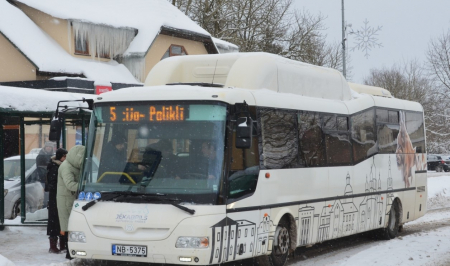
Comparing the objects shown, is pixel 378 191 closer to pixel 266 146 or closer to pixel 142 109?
pixel 266 146

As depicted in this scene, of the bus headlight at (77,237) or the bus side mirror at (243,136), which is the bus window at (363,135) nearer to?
the bus side mirror at (243,136)

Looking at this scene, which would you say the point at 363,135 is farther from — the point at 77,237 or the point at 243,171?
the point at 77,237

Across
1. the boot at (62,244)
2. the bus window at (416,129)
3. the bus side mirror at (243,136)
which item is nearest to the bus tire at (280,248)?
the bus side mirror at (243,136)

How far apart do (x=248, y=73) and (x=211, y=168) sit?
7.33 feet

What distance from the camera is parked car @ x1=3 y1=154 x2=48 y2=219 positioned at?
1566cm

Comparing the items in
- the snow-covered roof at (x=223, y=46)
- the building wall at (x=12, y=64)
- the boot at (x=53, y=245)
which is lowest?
the boot at (x=53, y=245)

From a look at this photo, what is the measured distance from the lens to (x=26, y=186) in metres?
15.8

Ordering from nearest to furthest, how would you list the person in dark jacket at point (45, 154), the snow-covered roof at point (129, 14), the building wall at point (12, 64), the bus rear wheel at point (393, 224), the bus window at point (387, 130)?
the person in dark jacket at point (45, 154), the bus window at point (387, 130), the bus rear wheel at point (393, 224), the building wall at point (12, 64), the snow-covered roof at point (129, 14)

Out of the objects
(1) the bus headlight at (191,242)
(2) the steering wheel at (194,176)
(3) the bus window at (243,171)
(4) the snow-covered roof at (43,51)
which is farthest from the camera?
(4) the snow-covered roof at (43,51)

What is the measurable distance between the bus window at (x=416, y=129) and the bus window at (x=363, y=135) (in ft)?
7.44

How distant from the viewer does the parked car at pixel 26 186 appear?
15.7 m

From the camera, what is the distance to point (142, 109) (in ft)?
34.3

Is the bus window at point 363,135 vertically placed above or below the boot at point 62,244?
above

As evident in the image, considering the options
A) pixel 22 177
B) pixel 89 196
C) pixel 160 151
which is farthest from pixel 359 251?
pixel 22 177
